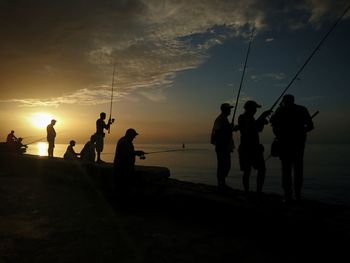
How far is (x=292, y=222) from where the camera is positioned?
4574 mm

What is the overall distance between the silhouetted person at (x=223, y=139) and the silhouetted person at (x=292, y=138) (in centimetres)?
139

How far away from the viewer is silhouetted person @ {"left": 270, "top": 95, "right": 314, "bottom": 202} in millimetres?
5766

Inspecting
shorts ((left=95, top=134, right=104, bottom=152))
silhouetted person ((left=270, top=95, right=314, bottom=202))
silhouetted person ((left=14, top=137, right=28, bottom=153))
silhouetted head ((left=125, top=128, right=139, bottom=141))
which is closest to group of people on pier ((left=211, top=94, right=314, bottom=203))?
silhouetted person ((left=270, top=95, right=314, bottom=202))

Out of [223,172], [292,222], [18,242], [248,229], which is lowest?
[18,242]

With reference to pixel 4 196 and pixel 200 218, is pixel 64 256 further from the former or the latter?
pixel 4 196

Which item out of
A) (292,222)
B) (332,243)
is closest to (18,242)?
(292,222)

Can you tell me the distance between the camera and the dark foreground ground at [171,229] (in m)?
4.41

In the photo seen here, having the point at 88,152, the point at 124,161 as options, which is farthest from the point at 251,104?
the point at 88,152

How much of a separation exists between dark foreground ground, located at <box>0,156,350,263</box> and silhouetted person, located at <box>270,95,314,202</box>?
0.44 m

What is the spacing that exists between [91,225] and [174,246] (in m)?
2.18

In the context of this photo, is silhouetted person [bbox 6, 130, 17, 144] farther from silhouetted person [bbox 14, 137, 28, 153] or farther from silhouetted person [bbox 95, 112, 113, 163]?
silhouetted person [bbox 95, 112, 113, 163]

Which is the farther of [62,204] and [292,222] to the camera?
[62,204]

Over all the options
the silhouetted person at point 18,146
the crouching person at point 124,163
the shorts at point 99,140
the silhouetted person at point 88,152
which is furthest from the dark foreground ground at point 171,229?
the silhouetted person at point 18,146

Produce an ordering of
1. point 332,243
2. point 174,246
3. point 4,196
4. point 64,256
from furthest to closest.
Answer: 1. point 4,196
2. point 174,246
3. point 64,256
4. point 332,243
